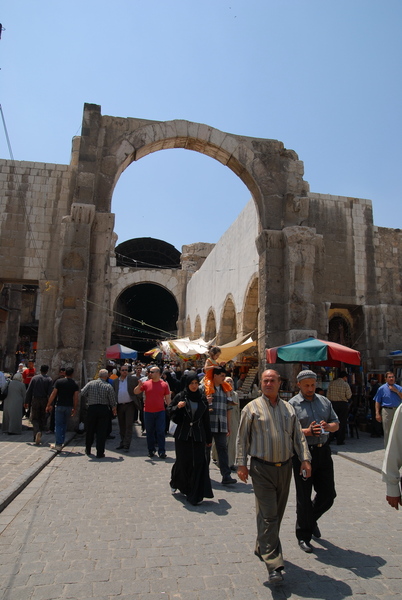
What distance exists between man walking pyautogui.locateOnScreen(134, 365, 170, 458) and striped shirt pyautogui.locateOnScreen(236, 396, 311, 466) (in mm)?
3699

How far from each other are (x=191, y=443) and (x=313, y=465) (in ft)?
5.42

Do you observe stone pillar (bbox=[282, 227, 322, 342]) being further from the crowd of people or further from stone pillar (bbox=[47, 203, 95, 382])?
stone pillar (bbox=[47, 203, 95, 382])

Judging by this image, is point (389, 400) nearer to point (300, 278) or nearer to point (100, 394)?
point (300, 278)

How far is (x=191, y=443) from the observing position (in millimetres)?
5020

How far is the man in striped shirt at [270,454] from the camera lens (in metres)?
3.10

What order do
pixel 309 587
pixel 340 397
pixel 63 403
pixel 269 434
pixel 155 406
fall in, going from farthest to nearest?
pixel 340 397 < pixel 63 403 < pixel 155 406 < pixel 269 434 < pixel 309 587

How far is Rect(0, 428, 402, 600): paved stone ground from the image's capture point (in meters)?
2.84

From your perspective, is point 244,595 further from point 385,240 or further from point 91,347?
point 385,240

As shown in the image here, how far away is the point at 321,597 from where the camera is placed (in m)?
2.75

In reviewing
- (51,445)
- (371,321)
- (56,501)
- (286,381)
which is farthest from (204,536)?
(371,321)

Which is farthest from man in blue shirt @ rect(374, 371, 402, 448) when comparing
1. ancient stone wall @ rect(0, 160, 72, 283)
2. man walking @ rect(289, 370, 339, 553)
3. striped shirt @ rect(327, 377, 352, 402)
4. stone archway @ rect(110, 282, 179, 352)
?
stone archway @ rect(110, 282, 179, 352)

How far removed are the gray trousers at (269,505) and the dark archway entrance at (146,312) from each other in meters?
31.2

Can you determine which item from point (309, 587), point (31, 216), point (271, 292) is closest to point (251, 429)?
point (309, 587)

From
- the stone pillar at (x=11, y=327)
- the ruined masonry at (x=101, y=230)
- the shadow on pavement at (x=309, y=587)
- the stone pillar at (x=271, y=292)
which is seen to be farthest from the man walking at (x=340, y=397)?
the stone pillar at (x=11, y=327)
